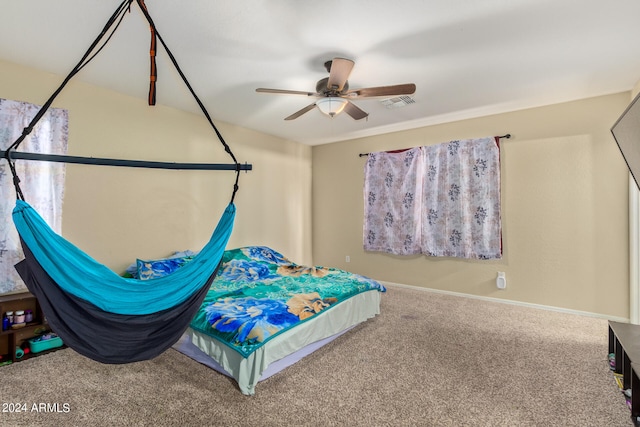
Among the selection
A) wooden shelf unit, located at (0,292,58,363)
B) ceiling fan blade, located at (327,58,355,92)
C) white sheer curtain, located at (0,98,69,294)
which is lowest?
wooden shelf unit, located at (0,292,58,363)

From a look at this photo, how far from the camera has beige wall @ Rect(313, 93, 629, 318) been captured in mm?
3232

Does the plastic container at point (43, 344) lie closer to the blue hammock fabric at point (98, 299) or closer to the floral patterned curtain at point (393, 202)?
the blue hammock fabric at point (98, 299)

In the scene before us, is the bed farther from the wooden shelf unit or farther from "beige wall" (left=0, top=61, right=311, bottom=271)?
the wooden shelf unit

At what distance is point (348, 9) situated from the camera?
6.15 ft

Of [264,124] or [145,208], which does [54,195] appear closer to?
[145,208]

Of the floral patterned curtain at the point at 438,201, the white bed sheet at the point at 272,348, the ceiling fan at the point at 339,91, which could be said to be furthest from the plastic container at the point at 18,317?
the floral patterned curtain at the point at 438,201

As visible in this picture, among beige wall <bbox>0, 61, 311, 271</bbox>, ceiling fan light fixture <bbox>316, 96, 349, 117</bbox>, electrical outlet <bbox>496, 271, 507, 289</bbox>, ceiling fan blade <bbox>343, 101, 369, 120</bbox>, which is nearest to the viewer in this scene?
ceiling fan light fixture <bbox>316, 96, 349, 117</bbox>

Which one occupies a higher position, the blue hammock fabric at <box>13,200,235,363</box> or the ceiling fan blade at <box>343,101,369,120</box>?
the ceiling fan blade at <box>343,101,369,120</box>

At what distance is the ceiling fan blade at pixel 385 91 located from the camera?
234 centimetres

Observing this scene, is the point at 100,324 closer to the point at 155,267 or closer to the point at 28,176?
the point at 155,267

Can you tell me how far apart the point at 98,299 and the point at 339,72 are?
2046mm

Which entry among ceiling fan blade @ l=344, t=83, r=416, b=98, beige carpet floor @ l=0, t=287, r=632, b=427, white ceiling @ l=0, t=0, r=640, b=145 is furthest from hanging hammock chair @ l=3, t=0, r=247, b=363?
ceiling fan blade @ l=344, t=83, r=416, b=98

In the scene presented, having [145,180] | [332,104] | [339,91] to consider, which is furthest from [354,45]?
[145,180]

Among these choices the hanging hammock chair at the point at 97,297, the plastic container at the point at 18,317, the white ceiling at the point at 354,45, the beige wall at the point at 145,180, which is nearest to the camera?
the hanging hammock chair at the point at 97,297
